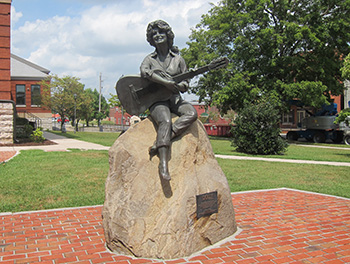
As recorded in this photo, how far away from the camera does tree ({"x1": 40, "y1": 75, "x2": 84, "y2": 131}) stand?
39062 millimetres

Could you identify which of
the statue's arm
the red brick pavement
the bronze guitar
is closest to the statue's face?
the statue's arm

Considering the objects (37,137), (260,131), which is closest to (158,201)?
(260,131)

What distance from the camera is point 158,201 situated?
4.27m

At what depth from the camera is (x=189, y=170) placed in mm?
4527

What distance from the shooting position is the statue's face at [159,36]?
4.86 m

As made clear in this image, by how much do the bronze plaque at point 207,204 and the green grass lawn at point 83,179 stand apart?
3.00 meters

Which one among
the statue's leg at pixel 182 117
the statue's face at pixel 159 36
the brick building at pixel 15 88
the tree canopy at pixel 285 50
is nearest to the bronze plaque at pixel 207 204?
the statue's leg at pixel 182 117

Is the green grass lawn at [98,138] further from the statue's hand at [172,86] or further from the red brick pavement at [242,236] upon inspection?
the statue's hand at [172,86]

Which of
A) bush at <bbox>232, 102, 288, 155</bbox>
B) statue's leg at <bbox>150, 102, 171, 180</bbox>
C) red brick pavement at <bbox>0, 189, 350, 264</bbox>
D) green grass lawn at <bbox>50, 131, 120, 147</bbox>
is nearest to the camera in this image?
red brick pavement at <bbox>0, 189, 350, 264</bbox>

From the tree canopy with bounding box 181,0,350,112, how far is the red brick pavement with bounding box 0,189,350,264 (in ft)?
62.0

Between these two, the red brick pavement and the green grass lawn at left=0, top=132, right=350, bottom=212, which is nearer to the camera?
the red brick pavement

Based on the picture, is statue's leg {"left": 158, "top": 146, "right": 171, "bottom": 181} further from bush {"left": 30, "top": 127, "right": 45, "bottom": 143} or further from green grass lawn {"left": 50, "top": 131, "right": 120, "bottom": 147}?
bush {"left": 30, "top": 127, "right": 45, "bottom": 143}

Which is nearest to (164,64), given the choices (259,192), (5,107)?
(259,192)

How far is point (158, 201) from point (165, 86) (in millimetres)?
1586
